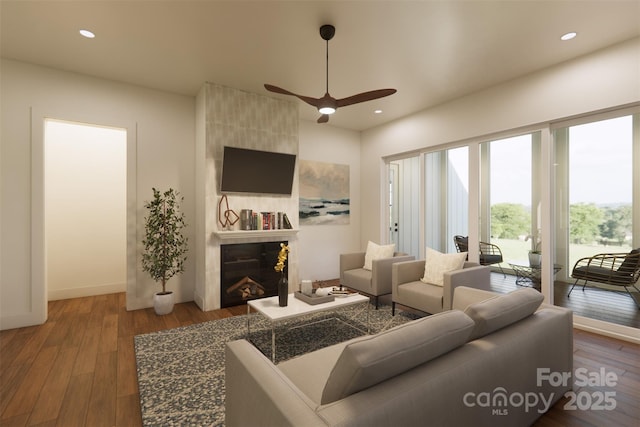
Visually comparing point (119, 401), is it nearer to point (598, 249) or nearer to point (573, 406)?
point (573, 406)

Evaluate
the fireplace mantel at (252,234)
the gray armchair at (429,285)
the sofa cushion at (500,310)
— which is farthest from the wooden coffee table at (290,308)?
the sofa cushion at (500,310)

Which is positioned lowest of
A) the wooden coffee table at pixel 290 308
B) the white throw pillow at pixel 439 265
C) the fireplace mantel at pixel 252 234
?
the wooden coffee table at pixel 290 308

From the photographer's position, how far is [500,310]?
1.64m

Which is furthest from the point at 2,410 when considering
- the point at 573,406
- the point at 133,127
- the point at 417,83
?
the point at 417,83

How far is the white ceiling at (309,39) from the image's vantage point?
2609 mm

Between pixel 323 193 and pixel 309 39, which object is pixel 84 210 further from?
pixel 309 39

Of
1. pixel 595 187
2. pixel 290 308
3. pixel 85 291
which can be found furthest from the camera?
pixel 85 291

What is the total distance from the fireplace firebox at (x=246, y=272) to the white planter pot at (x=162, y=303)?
653mm

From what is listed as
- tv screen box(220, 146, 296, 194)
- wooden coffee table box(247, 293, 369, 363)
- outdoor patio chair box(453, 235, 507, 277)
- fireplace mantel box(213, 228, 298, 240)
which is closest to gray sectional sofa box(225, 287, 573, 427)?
wooden coffee table box(247, 293, 369, 363)

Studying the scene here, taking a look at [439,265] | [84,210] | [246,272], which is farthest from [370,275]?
[84,210]

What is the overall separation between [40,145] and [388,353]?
4.54 metres

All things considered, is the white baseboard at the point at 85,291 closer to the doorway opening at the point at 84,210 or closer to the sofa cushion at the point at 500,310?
the doorway opening at the point at 84,210

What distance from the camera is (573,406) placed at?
2.05 m

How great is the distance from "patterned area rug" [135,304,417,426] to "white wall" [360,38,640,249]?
8.83 feet
